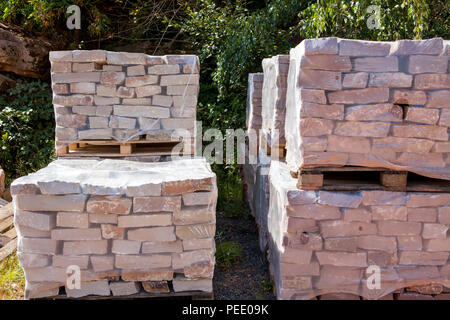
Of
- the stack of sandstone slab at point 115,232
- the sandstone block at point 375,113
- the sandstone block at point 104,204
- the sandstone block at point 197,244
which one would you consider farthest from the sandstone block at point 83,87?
the sandstone block at point 375,113

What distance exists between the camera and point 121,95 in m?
4.11

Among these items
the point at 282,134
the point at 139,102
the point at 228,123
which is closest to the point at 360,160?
the point at 282,134

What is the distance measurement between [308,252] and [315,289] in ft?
1.10

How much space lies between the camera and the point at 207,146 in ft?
23.3

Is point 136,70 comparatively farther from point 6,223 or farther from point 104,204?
point 6,223

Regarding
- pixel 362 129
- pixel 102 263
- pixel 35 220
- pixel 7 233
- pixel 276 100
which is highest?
pixel 276 100

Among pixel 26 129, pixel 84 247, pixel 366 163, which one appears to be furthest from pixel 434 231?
pixel 26 129

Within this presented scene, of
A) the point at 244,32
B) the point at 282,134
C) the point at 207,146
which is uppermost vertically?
the point at 244,32

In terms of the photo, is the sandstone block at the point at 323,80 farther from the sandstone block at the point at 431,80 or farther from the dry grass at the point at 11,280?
the dry grass at the point at 11,280

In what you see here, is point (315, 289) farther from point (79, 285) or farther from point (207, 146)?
point (207, 146)

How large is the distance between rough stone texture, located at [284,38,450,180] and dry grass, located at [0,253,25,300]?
2.86m

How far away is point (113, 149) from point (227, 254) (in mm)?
1784

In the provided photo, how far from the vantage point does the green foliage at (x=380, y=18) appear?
4.79 meters

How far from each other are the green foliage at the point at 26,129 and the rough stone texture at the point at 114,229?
412 centimetres
